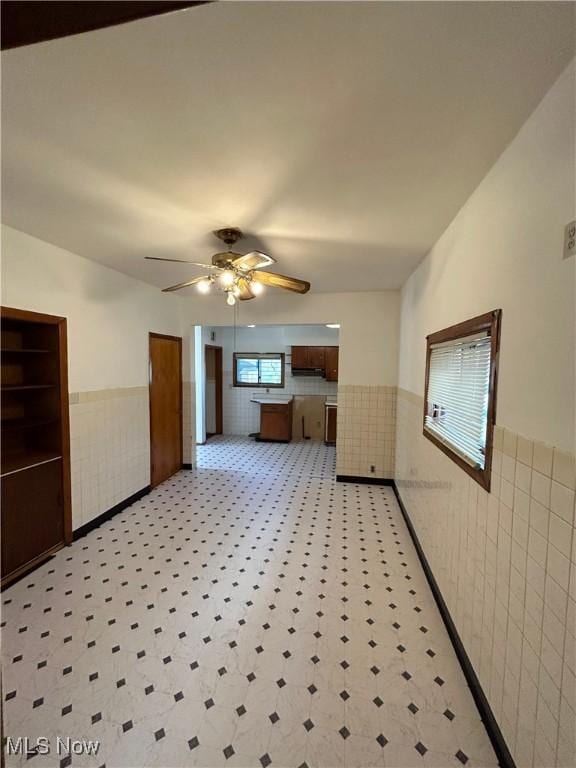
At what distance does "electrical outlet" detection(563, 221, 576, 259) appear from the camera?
961mm

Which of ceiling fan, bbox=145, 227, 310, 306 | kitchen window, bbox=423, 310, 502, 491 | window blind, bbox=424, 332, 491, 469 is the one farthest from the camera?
ceiling fan, bbox=145, 227, 310, 306

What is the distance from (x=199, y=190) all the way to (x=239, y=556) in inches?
99.9

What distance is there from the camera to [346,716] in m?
1.43

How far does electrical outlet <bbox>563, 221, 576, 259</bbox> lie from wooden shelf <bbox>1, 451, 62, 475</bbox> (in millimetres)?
3231

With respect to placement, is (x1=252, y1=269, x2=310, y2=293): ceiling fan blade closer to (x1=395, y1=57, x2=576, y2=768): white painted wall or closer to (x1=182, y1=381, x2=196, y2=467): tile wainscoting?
(x1=395, y1=57, x2=576, y2=768): white painted wall

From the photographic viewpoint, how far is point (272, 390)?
21.8 ft

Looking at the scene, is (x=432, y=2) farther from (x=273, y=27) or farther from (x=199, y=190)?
(x=199, y=190)

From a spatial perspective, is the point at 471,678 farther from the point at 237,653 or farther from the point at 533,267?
the point at 533,267

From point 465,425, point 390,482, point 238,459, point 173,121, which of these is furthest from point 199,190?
point 238,459

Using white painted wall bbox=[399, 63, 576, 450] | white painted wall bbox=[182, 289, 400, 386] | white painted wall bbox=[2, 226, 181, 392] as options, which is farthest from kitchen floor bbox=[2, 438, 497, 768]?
white painted wall bbox=[182, 289, 400, 386]

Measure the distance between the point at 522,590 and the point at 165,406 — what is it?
390cm

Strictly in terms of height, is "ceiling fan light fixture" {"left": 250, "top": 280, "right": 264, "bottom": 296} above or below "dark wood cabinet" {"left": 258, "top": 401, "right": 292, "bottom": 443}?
above

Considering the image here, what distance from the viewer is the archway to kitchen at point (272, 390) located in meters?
5.91

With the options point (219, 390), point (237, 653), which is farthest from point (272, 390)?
point (237, 653)
